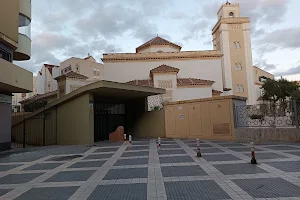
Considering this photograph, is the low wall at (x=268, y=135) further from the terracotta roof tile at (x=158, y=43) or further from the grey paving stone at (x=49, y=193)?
the terracotta roof tile at (x=158, y=43)

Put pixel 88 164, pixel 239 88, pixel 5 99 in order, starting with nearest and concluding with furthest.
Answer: pixel 88 164
pixel 5 99
pixel 239 88

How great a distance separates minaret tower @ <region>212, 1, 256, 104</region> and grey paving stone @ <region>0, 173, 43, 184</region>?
1623 inches

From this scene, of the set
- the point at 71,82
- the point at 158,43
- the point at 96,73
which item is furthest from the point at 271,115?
the point at 96,73

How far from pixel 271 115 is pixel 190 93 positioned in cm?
2046

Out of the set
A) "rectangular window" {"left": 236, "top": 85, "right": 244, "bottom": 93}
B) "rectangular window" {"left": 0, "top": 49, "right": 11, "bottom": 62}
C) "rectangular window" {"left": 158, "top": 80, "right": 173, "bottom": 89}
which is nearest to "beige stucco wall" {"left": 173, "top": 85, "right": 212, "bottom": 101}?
"rectangular window" {"left": 158, "top": 80, "right": 173, "bottom": 89}

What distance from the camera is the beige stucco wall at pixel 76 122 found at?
53.7 ft

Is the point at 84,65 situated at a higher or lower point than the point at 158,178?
higher

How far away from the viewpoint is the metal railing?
1384 centimetres

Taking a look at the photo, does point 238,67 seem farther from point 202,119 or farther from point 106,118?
point 106,118

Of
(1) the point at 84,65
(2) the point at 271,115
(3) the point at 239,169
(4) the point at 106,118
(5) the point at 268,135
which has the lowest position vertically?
(3) the point at 239,169

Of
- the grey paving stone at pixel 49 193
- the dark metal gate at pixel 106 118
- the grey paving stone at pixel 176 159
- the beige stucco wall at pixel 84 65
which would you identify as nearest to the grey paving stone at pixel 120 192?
the grey paving stone at pixel 49 193

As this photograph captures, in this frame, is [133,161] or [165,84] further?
[165,84]

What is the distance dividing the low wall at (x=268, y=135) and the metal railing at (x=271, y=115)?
0.29 metres

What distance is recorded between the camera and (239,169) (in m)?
8.03
